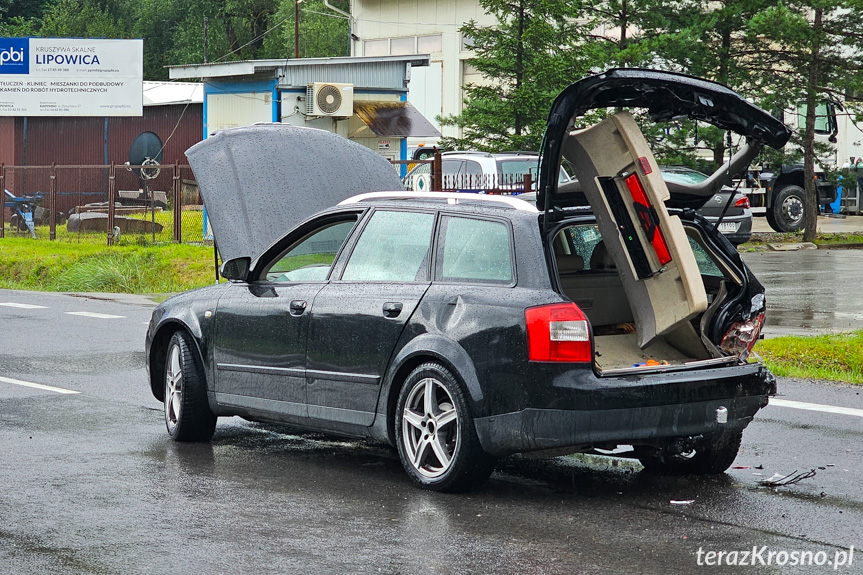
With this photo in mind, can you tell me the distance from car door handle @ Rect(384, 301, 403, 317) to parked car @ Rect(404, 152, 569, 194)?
516 inches

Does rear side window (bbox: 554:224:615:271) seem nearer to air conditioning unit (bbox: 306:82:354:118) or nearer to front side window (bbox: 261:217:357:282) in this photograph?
front side window (bbox: 261:217:357:282)

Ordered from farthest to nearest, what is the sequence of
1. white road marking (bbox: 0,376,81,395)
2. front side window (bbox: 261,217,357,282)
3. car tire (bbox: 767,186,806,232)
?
1. car tire (bbox: 767,186,806,232)
2. white road marking (bbox: 0,376,81,395)
3. front side window (bbox: 261,217,357,282)

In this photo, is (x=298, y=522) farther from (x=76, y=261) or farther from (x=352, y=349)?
(x=76, y=261)

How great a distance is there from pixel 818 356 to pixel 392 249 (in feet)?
18.4

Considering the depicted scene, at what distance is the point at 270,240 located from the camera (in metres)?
9.39

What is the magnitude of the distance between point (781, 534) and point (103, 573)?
295cm

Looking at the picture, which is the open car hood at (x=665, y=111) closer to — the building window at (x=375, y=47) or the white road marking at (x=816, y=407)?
the white road marking at (x=816, y=407)

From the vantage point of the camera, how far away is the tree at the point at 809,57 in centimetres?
2541

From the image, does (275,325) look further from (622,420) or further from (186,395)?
(622,420)

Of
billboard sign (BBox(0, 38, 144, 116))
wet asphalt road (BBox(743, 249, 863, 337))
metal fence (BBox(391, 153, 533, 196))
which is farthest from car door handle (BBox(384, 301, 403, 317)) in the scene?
billboard sign (BBox(0, 38, 144, 116))

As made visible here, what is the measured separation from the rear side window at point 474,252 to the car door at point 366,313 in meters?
0.12

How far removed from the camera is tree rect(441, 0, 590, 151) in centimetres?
2384

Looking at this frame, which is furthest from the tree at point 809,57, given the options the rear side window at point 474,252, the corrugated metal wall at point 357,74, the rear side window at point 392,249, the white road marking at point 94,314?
the rear side window at point 474,252

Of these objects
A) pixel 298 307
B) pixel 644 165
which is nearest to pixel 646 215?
pixel 644 165
